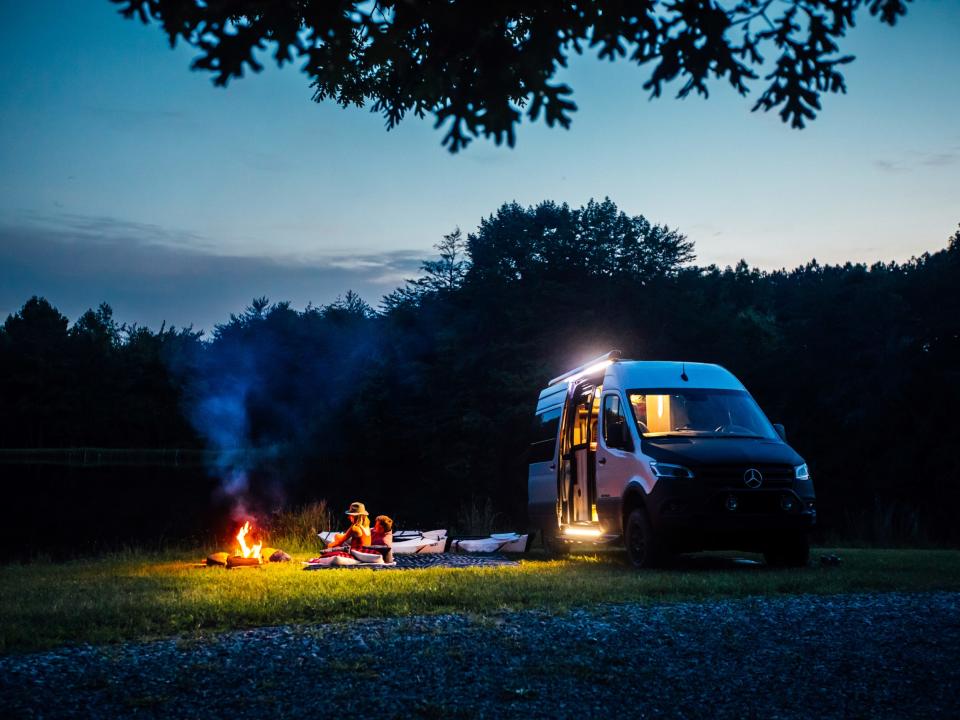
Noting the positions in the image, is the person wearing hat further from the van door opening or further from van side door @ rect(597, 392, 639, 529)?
van side door @ rect(597, 392, 639, 529)

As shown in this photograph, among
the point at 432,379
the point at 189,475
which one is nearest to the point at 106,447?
the point at 189,475

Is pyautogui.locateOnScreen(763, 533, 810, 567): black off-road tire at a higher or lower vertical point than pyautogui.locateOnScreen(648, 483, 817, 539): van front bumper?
lower

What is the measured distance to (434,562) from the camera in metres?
14.1

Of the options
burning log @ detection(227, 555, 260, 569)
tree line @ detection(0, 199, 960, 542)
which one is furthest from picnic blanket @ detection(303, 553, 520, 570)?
tree line @ detection(0, 199, 960, 542)

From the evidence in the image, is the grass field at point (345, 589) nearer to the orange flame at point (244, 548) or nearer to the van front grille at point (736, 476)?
the orange flame at point (244, 548)

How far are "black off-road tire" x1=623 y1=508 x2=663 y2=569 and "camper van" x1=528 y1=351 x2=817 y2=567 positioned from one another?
0.04 ft

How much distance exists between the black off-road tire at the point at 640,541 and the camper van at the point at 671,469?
13 millimetres

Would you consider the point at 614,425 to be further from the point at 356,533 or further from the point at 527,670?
the point at 527,670

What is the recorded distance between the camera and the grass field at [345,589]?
25.1 feet

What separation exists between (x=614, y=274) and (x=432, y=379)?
10.7 meters

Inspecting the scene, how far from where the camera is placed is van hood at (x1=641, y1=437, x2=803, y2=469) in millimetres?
11656

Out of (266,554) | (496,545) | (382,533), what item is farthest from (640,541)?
(266,554)

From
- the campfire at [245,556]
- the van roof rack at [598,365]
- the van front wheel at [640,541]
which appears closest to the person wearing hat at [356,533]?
the campfire at [245,556]

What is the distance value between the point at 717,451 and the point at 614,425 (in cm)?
155
